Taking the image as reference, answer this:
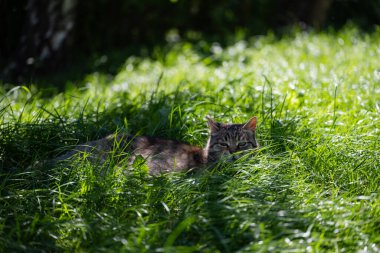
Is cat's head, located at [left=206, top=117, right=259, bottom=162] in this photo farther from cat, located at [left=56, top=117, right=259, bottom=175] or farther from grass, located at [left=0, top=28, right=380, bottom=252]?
grass, located at [left=0, top=28, right=380, bottom=252]

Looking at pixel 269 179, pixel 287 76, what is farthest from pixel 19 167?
pixel 287 76

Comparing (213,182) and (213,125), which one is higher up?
(213,125)

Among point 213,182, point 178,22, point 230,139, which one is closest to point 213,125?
point 230,139

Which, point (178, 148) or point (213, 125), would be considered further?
point (213, 125)

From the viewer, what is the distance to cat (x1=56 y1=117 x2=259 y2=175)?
3.75 m

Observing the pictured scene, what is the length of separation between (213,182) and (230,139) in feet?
2.23

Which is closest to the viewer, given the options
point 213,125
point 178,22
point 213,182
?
point 213,182

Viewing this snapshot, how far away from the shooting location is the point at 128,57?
29.0ft

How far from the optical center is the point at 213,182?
3332mm

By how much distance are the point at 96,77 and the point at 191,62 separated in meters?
1.41

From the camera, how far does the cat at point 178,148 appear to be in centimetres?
375

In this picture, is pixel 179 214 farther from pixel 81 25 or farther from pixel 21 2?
pixel 81 25

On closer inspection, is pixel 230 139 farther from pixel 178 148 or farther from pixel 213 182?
pixel 213 182

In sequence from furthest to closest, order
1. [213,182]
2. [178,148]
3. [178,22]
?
[178,22], [178,148], [213,182]
